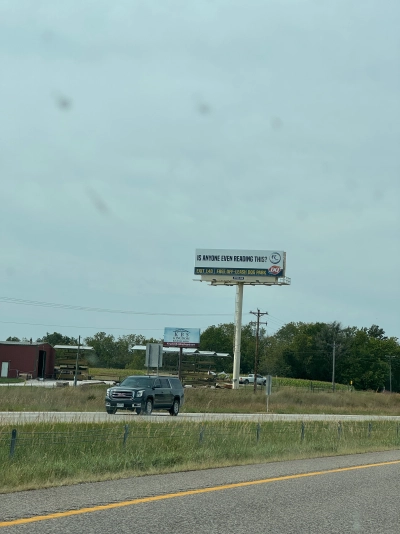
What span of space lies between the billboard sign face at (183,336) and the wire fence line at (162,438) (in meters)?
61.6

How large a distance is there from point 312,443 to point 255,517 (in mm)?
12594

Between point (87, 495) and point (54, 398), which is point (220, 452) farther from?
point (54, 398)

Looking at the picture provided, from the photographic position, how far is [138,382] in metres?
33.5

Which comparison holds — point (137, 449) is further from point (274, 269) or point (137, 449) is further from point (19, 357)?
point (19, 357)

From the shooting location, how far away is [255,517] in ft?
30.0

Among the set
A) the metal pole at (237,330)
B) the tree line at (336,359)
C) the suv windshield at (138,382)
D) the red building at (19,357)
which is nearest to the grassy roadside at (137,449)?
the suv windshield at (138,382)

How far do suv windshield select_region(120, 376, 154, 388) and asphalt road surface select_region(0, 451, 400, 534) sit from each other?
1924 centimetres

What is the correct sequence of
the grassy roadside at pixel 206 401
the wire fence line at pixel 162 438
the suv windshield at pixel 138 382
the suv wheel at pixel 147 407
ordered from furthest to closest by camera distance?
the grassy roadside at pixel 206 401 → the suv windshield at pixel 138 382 → the suv wheel at pixel 147 407 → the wire fence line at pixel 162 438

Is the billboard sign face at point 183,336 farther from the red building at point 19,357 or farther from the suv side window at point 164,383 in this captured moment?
the suv side window at point 164,383

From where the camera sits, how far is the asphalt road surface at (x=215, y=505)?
839cm

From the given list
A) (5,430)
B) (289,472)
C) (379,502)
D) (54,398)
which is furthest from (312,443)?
(54,398)

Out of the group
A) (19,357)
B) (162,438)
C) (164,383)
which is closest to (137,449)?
(162,438)

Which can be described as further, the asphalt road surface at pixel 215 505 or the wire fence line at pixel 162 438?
the wire fence line at pixel 162 438

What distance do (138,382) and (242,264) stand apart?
56360 mm
